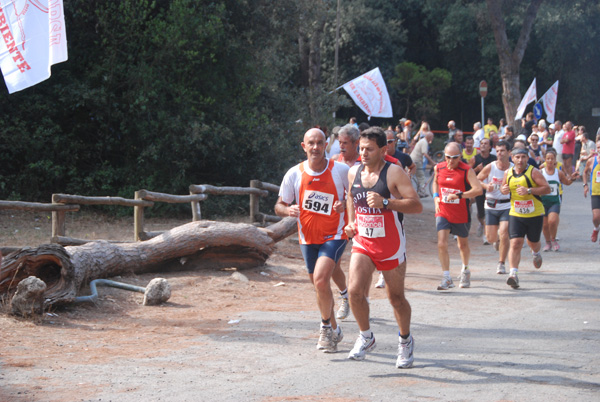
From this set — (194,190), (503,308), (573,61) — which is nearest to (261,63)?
(194,190)

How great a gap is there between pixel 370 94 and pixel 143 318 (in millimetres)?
14780

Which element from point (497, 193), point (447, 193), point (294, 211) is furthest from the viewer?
point (497, 193)

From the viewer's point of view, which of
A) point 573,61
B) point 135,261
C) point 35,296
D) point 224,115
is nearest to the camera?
point 35,296

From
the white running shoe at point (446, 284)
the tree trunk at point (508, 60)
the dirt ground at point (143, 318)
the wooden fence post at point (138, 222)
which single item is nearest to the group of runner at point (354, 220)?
the dirt ground at point (143, 318)

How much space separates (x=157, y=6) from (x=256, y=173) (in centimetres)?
447

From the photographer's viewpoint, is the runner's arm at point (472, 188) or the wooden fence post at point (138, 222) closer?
the runner's arm at point (472, 188)

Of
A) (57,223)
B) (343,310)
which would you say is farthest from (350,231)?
(57,223)

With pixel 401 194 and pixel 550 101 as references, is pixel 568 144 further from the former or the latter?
pixel 401 194

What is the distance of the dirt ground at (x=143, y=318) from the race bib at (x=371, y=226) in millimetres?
2104

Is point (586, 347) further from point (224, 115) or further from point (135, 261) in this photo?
point (224, 115)

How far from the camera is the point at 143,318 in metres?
8.37

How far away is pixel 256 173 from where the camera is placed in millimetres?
18062

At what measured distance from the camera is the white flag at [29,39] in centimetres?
856

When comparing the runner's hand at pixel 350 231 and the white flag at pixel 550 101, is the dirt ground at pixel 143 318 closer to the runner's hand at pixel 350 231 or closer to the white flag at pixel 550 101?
the runner's hand at pixel 350 231
